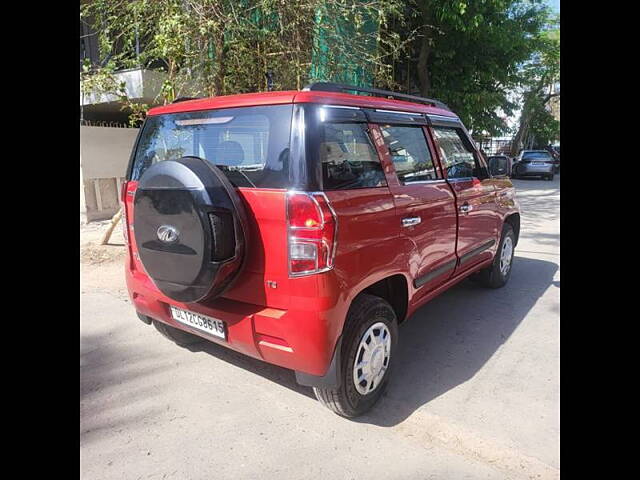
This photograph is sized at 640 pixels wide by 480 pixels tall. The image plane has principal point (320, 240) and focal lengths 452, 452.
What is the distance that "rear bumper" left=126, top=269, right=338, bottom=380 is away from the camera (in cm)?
231

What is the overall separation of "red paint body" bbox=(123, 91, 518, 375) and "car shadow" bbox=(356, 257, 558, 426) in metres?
0.52

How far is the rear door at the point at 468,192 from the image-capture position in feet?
12.0

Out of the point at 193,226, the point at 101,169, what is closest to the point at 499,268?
the point at 193,226

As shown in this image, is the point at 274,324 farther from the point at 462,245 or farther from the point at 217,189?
the point at 462,245

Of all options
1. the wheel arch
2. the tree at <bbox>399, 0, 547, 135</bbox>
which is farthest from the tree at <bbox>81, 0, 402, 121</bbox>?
the tree at <bbox>399, 0, 547, 135</bbox>

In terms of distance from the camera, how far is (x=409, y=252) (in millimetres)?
2941

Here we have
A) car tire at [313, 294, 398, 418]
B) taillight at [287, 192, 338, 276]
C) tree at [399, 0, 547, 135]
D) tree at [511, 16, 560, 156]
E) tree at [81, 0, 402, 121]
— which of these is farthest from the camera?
tree at [511, 16, 560, 156]

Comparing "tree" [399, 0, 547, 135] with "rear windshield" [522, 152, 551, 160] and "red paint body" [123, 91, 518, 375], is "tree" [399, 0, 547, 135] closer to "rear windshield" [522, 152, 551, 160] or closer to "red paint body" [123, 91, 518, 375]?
"rear windshield" [522, 152, 551, 160]

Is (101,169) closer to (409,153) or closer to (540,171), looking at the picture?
(409,153)

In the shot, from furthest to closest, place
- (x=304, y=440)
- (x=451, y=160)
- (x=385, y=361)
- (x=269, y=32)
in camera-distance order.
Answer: (x=269, y=32) < (x=451, y=160) < (x=385, y=361) < (x=304, y=440)

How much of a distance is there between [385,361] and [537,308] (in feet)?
8.08
